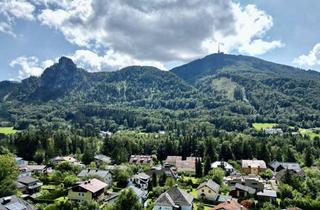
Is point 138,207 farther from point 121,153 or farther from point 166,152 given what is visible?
point 166,152

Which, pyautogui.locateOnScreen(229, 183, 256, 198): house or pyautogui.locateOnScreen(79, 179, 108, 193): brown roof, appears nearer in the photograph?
pyautogui.locateOnScreen(79, 179, 108, 193): brown roof

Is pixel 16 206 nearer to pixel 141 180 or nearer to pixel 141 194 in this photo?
pixel 141 194

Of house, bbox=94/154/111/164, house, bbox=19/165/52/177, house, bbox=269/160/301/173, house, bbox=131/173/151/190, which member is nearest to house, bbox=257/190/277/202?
house, bbox=131/173/151/190

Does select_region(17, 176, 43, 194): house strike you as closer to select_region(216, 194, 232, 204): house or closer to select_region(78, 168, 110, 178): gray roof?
select_region(78, 168, 110, 178): gray roof

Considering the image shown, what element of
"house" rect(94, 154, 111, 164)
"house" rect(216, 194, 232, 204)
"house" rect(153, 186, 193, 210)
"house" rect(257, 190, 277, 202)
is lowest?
"house" rect(216, 194, 232, 204)

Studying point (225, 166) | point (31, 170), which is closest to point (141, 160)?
point (225, 166)

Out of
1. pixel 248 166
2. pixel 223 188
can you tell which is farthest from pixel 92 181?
pixel 248 166

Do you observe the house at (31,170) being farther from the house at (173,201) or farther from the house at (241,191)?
the house at (241,191)

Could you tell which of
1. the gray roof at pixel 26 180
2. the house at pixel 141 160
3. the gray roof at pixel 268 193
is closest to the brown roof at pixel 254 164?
the house at pixel 141 160
